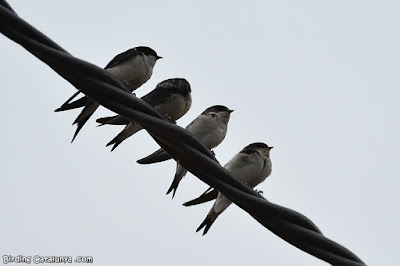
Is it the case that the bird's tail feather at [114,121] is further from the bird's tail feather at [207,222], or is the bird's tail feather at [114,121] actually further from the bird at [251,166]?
the bird at [251,166]

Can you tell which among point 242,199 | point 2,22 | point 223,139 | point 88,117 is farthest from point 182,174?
point 2,22

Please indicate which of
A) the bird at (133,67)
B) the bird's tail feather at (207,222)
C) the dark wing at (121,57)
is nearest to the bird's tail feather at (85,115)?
the bird at (133,67)

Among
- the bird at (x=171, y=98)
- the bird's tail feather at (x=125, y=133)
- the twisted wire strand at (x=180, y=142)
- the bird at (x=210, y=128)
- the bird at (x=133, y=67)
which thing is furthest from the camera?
the bird at (x=210, y=128)

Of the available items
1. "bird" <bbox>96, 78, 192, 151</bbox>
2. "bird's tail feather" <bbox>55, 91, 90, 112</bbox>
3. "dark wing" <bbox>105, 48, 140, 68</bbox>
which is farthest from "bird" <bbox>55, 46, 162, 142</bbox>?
"bird's tail feather" <bbox>55, 91, 90, 112</bbox>

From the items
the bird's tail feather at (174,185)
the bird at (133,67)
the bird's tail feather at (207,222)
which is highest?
the bird at (133,67)

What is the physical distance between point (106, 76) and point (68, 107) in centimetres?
102

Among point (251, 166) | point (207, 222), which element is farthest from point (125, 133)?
point (251, 166)

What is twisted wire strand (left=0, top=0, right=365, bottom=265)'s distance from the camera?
1.28m

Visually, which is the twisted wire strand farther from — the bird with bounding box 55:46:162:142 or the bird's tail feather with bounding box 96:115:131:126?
the bird with bounding box 55:46:162:142

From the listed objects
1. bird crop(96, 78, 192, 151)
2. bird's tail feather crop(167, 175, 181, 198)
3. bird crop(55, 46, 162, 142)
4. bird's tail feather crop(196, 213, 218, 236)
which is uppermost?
bird crop(55, 46, 162, 142)

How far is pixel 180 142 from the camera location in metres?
1.43

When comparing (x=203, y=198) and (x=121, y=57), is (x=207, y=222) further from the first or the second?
(x=121, y=57)

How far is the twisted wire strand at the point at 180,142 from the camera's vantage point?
4.20 ft

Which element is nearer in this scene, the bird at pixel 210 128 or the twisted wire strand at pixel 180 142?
the twisted wire strand at pixel 180 142
